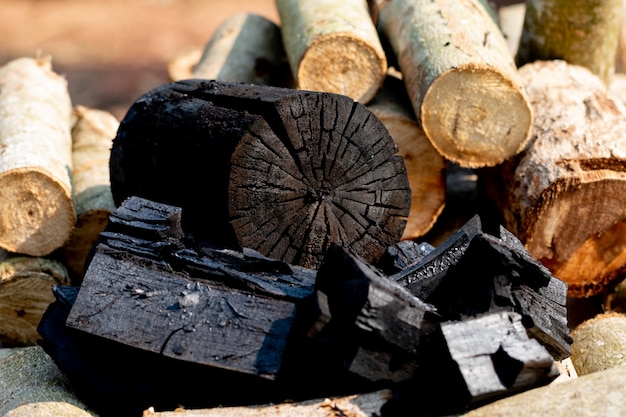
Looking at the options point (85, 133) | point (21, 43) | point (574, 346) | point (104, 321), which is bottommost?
point (21, 43)

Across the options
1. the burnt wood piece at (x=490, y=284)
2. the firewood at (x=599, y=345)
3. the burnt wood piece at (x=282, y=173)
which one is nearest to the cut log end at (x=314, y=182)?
the burnt wood piece at (x=282, y=173)

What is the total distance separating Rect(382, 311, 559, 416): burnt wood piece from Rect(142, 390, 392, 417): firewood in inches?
2.2

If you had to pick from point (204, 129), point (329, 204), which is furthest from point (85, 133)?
Answer: point (329, 204)

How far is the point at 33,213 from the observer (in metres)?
4.12

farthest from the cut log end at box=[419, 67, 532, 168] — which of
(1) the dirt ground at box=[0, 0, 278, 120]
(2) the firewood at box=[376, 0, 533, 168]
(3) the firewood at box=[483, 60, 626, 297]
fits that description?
(1) the dirt ground at box=[0, 0, 278, 120]

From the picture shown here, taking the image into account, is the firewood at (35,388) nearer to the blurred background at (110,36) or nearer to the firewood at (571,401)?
the firewood at (571,401)

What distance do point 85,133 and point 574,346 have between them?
11.9 ft

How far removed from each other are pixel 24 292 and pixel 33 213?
45cm

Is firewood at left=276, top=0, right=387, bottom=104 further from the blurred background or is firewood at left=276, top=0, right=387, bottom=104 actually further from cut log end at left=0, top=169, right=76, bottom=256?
the blurred background

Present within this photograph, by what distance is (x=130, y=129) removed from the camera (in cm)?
380

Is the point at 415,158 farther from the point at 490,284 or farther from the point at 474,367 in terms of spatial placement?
the point at 474,367

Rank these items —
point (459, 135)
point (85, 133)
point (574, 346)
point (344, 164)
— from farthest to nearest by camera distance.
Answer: point (85, 133) → point (459, 135) → point (574, 346) → point (344, 164)

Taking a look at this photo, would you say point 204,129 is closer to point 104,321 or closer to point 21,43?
point 104,321

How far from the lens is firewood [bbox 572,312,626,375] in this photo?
10.9 ft
